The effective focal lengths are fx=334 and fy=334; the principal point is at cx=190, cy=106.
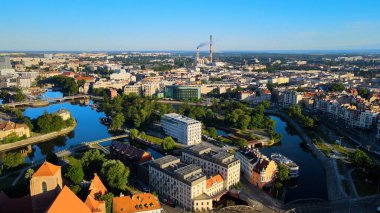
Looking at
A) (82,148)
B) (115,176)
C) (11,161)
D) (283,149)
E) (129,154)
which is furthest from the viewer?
(283,149)

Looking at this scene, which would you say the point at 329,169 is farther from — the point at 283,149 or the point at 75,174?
the point at 75,174

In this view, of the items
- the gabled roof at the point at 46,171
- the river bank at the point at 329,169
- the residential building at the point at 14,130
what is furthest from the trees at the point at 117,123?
the gabled roof at the point at 46,171

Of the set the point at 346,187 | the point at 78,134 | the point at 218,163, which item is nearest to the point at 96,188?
the point at 218,163

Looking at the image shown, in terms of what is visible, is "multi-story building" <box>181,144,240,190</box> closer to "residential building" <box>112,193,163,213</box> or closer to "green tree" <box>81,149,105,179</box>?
"residential building" <box>112,193,163,213</box>

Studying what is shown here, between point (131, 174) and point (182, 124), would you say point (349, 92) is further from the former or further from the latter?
point (131, 174)

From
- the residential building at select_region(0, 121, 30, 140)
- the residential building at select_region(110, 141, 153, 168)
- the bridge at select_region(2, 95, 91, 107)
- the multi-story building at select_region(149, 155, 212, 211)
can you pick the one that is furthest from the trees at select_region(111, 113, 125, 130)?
the bridge at select_region(2, 95, 91, 107)
